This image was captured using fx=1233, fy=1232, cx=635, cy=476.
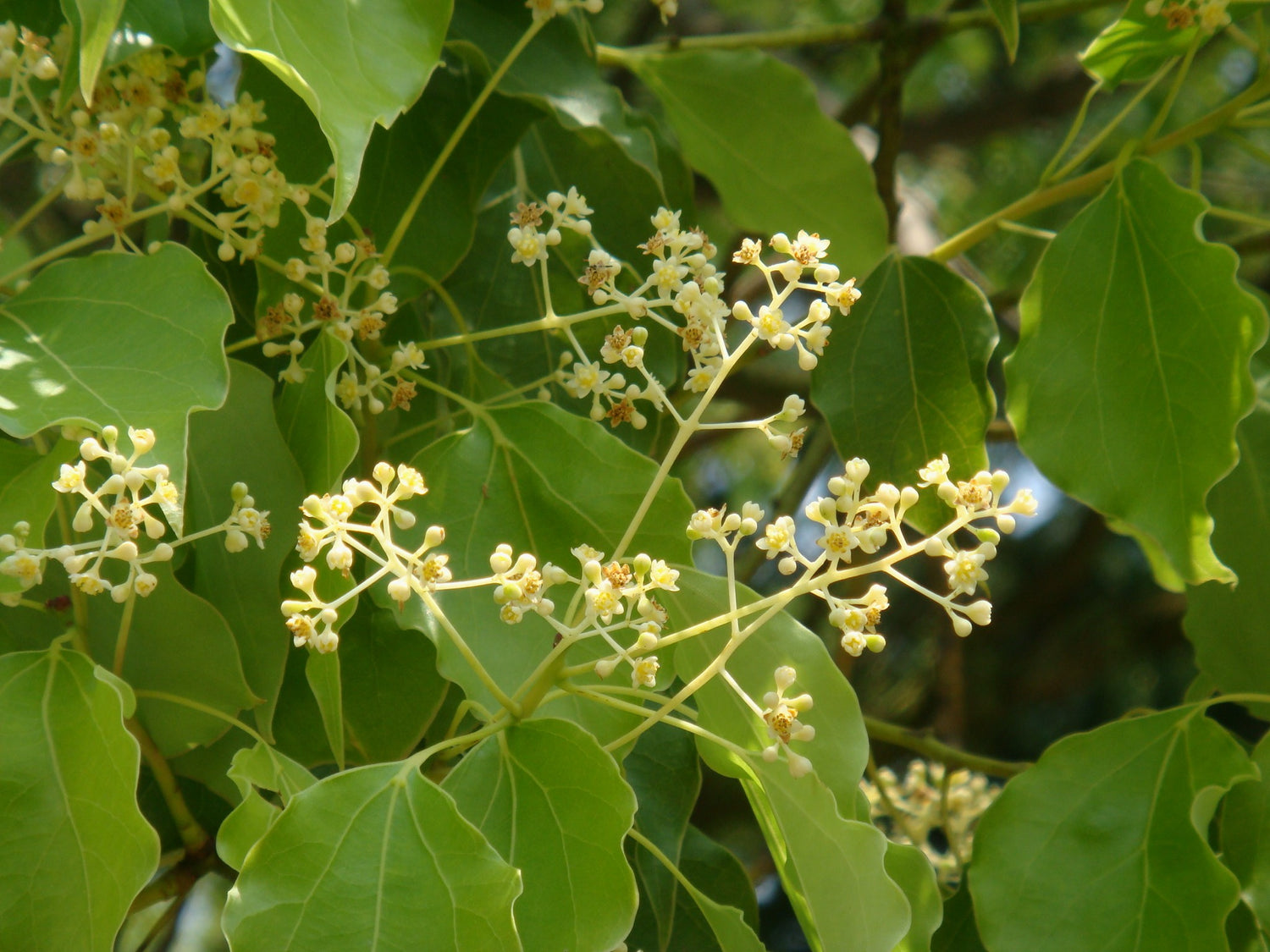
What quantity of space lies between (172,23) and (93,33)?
6.4 inches

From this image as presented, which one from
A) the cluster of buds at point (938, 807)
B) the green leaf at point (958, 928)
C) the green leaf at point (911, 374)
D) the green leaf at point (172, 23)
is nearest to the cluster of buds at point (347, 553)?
the green leaf at point (172, 23)

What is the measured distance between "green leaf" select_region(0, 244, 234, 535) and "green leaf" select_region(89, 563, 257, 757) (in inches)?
4.5

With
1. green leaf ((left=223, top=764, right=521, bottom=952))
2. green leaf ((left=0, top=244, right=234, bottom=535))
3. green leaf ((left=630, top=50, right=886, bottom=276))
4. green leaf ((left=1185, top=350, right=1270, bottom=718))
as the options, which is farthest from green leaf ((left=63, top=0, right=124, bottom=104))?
green leaf ((left=1185, top=350, right=1270, bottom=718))

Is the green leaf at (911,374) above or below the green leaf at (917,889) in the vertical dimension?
above

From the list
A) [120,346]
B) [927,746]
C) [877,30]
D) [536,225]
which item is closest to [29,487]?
[120,346]

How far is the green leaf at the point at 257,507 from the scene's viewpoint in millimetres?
698

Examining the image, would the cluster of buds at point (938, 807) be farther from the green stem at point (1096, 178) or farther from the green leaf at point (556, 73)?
the green leaf at point (556, 73)

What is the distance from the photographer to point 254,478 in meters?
0.70

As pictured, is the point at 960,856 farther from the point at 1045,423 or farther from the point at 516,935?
the point at 516,935

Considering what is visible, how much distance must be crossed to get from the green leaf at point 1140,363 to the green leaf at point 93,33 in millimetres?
575

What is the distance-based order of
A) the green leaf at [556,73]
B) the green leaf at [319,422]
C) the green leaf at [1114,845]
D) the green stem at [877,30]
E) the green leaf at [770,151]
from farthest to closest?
the green stem at [877,30] → the green leaf at [770,151] → the green leaf at [556,73] → the green leaf at [1114,845] → the green leaf at [319,422]

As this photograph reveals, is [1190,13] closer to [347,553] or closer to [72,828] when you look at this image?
[347,553]

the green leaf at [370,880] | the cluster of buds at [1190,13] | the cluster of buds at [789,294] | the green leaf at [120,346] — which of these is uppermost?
the cluster of buds at [1190,13]

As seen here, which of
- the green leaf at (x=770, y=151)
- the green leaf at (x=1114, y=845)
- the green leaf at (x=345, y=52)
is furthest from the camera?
the green leaf at (x=770, y=151)
